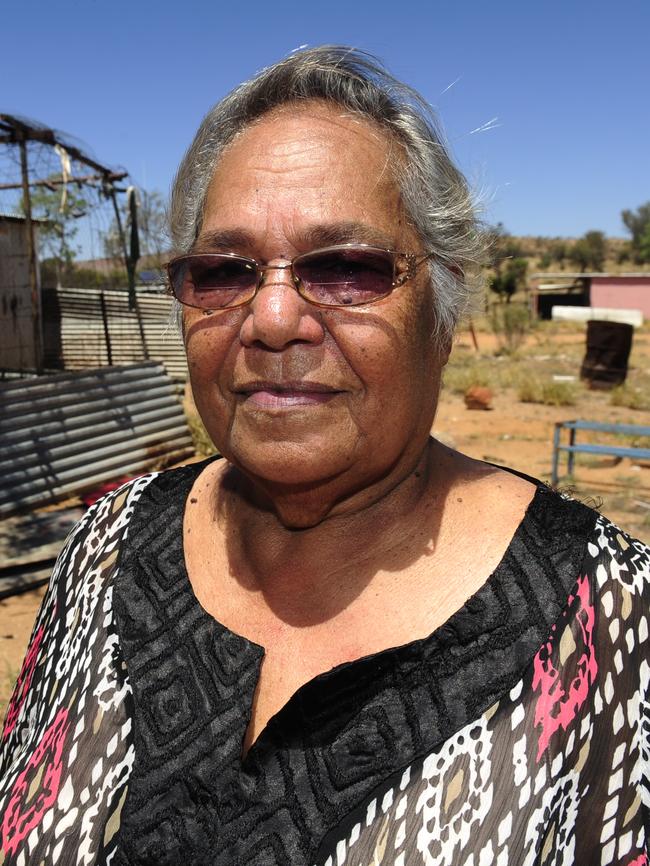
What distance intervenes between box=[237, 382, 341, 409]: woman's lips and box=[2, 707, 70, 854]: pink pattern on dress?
0.83 metres

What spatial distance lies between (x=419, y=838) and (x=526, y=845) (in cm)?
17

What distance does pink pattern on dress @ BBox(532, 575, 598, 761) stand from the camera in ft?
4.00

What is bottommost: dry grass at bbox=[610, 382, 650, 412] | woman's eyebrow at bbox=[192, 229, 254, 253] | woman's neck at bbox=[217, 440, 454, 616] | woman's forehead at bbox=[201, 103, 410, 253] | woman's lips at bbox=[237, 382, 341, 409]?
dry grass at bbox=[610, 382, 650, 412]

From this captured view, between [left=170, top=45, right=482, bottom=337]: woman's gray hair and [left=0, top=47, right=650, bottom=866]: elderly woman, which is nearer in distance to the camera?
[left=0, top=47, right=650, bottom=866]: elderly woman

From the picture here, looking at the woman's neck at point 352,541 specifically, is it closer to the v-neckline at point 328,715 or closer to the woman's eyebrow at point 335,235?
the v-neckline at point 328,715

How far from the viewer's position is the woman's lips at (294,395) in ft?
4.33

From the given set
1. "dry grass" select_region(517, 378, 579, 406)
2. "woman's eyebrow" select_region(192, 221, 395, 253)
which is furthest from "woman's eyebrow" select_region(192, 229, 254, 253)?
"dry grass" select_region(517, 378, 579, 406)

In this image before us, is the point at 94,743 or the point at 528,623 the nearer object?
the point at 528,623

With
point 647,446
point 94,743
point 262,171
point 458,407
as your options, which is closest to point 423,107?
point 262,171

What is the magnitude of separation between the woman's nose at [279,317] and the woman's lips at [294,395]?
7cm

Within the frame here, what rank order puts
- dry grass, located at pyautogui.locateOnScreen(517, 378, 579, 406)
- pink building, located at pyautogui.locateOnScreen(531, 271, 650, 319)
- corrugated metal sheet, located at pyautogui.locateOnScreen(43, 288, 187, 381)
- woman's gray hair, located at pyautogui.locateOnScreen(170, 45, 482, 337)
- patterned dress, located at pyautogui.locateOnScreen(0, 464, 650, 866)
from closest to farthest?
patterned dress, located at pyautogui.locateOnScreen(0, 464, 650, 866) → woman's gray hair, located at pyautogui.locateOnScreen(170, 45, 482, 337) → corrugated metal sheet, located at pyautogui.locateOnScreen(43, 288, 187, 381) → dry grass, located at pyautogui.locateOnScreen(517, 378, 579, 406) → pink building, located at pyautogui.locateOnScreen(531, 271, 650, 319)

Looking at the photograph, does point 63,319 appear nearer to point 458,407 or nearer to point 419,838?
point 458,407

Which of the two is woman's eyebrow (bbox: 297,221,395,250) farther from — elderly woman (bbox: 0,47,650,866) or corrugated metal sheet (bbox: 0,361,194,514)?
corrugated metal sheet (bbox: 0,361,194,514)

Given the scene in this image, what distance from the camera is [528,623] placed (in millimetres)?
1292
